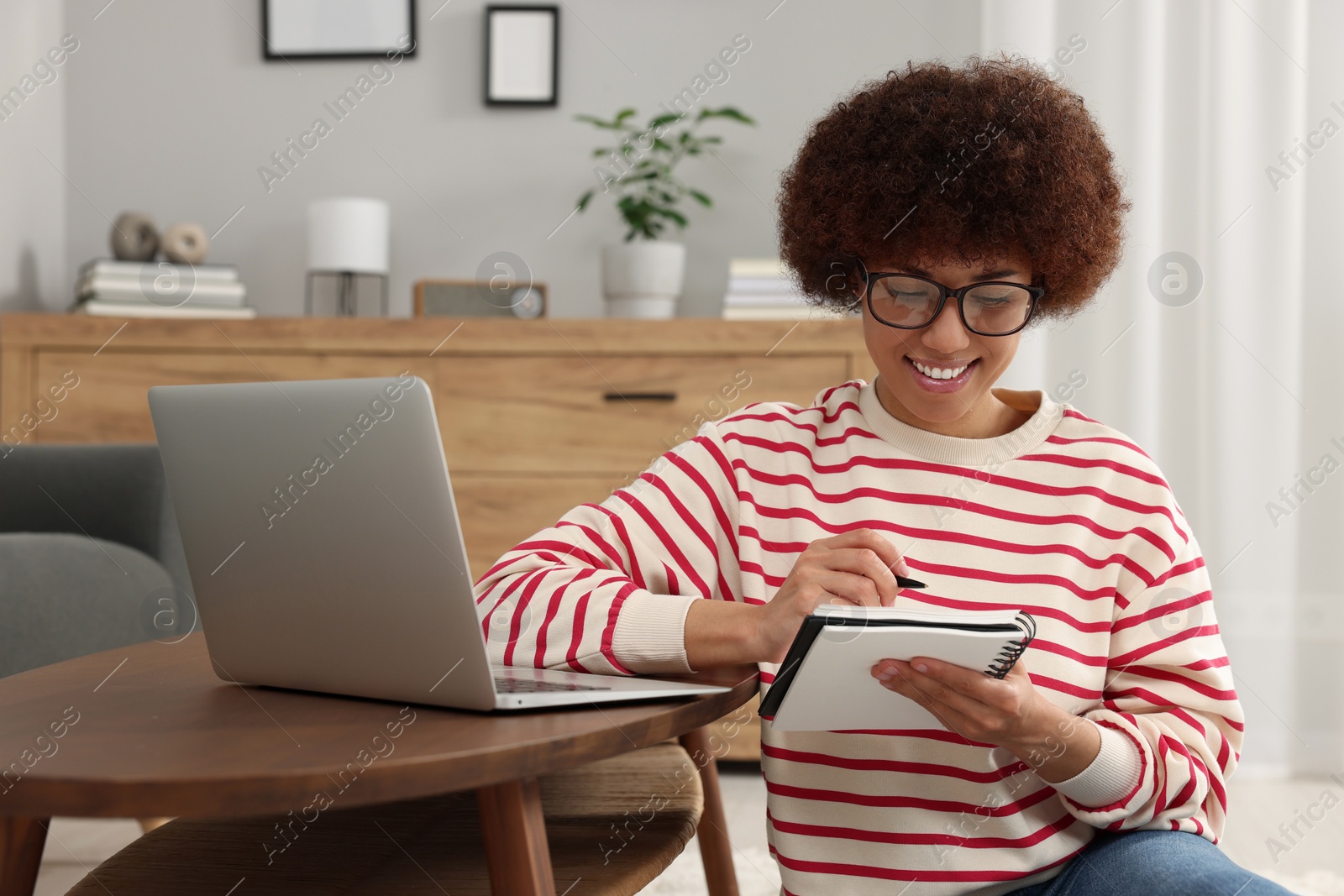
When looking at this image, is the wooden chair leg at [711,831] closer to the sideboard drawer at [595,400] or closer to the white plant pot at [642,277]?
the sideboard drawer at [595,400]

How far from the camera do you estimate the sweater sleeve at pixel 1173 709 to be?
2.82 ft

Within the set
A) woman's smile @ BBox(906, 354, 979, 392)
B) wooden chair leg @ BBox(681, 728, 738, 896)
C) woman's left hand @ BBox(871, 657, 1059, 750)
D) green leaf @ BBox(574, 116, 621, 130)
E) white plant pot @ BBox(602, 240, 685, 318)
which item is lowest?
wooden chair leg @ BBox(681, 728, 738, 896)

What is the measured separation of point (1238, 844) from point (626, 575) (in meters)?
1.64

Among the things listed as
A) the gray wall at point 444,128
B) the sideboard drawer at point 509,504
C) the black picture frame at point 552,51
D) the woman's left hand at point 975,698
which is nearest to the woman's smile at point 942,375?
the woman's left hand at point 975,698

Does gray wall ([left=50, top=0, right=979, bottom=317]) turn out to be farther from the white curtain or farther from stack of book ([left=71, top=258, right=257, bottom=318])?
the white curtain

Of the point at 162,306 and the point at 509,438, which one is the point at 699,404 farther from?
the point at 162,306

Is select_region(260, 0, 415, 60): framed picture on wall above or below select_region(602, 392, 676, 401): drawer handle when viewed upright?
above

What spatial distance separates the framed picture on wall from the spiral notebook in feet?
8.93

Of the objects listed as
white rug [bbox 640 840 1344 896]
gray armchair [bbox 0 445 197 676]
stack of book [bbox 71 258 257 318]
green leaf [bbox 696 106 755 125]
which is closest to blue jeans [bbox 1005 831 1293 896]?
white rug [bbox 640 840 1344 896]

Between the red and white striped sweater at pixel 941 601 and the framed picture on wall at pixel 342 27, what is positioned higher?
the framed picture on wall at pixel 342 27

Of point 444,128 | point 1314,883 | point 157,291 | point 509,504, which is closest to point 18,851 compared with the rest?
point 509,504

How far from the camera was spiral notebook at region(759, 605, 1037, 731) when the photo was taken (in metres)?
0.67

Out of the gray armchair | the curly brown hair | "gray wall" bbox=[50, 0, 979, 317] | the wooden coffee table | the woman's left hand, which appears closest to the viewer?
the wooden coffee table

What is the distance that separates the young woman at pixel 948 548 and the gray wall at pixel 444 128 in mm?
1918
